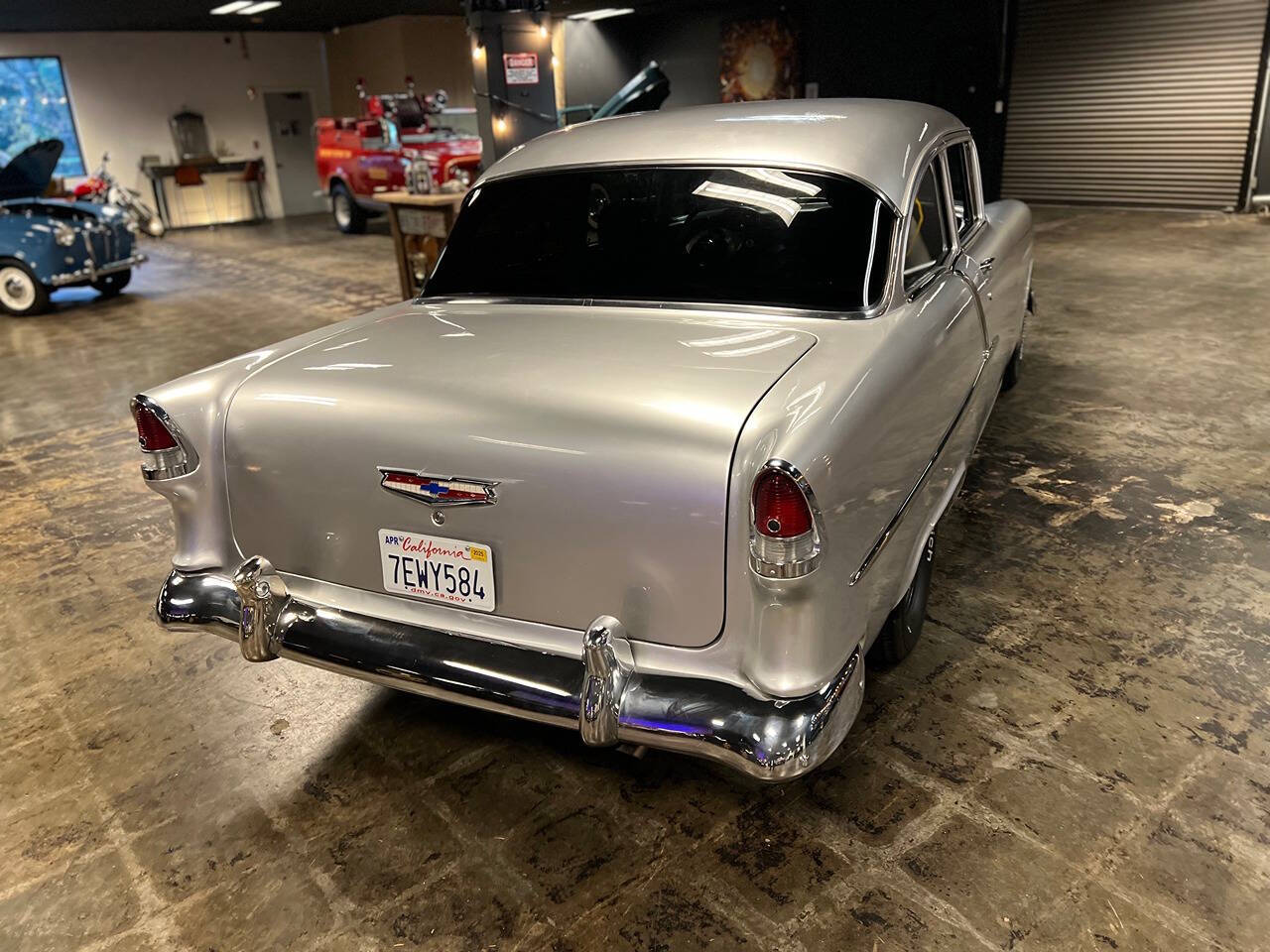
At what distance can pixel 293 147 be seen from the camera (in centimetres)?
1881

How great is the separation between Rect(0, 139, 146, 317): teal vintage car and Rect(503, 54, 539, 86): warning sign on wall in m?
4.29

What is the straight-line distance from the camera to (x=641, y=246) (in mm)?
2600

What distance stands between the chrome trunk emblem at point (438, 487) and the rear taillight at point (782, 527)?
0.55m

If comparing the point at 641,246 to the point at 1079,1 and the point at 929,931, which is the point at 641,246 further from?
the point at 1079,1

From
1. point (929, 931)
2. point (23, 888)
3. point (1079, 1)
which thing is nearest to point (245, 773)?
point (23, 888)

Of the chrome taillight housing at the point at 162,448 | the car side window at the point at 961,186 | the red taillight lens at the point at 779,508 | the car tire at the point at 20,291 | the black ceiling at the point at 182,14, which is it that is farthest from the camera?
the black ceiling at the point at 182,14

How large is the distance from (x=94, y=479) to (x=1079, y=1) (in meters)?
13.5

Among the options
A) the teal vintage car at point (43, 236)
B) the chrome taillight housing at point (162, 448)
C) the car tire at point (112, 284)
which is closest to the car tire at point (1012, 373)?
the chrome taillight housing at point (162, 448)

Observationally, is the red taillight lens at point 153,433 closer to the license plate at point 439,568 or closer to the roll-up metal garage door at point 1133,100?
the license plate at point 439,568

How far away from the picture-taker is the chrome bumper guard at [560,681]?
1741 mm

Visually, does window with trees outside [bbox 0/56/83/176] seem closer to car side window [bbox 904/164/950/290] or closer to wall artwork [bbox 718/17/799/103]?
wall artwork [bbox 718/17/799/103]

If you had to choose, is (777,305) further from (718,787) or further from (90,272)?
(90,272)

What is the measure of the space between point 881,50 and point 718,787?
14.2 meters

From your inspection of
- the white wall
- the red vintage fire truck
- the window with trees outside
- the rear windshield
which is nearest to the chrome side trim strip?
the rear windshield
